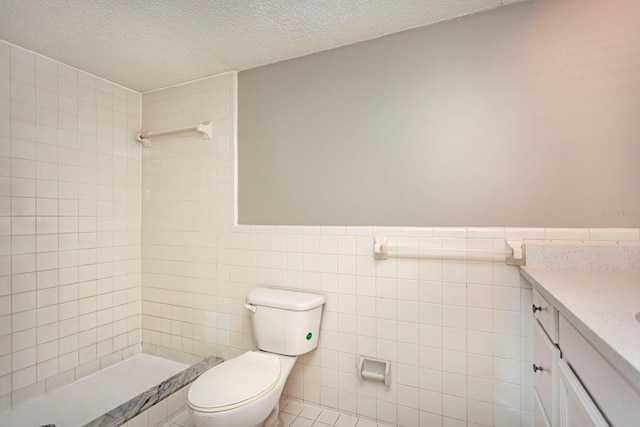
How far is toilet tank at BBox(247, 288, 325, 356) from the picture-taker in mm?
1610

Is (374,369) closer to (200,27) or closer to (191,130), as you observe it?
(191,130)

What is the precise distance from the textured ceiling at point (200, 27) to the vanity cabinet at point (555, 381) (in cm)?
141

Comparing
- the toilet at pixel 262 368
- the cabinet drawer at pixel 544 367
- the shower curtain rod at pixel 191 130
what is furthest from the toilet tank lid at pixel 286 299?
the shower curtain rod at pixel 191 130

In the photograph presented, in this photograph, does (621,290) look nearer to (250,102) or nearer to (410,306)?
(410,306)

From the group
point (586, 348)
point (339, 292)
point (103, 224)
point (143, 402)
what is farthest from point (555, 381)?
point (103, 224)

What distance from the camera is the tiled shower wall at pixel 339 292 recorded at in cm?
143

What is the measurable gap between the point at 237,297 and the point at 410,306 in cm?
110

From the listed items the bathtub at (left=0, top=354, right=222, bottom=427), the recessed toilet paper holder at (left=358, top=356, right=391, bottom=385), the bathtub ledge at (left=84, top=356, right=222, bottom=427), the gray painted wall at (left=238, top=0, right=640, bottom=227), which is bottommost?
the bathtub at (left=0, top=354, right=222, bottom=427)

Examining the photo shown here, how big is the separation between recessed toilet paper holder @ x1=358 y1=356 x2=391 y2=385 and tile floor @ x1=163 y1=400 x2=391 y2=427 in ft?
0.82

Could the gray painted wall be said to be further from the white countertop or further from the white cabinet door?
the white cabinet door

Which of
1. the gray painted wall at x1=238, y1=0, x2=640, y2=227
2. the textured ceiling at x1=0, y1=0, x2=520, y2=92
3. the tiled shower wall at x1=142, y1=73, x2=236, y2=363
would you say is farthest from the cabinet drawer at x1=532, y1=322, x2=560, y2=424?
the tiled shower wall at x1=142, y1=73, x2=236, y2=363

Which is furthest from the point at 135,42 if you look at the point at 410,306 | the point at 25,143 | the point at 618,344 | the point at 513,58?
the point at 618,344

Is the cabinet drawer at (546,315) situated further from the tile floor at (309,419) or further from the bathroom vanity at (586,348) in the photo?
the tile floor at (309,419)

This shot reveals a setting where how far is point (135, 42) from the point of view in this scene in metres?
1.68
